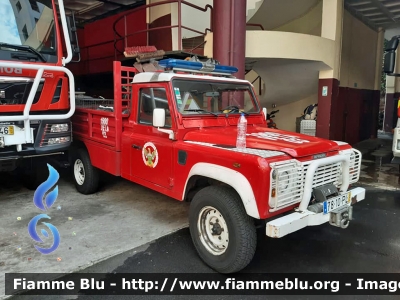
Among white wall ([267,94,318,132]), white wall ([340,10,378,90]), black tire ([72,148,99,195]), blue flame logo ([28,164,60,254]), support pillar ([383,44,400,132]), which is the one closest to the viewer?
blue flame logo ([28,164,60,254])

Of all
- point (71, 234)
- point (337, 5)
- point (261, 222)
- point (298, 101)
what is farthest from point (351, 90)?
point (71, 234)

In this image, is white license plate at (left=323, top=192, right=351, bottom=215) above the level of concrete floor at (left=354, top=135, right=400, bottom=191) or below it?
above

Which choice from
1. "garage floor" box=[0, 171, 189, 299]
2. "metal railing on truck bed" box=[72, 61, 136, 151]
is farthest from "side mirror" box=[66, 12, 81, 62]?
"garage floor" box=[0, 171, 189, 299]

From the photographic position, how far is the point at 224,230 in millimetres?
3281

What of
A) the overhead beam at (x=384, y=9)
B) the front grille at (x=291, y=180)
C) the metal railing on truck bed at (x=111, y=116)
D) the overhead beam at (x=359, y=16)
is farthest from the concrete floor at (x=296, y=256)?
the overhead beam at (x=384, y=9)

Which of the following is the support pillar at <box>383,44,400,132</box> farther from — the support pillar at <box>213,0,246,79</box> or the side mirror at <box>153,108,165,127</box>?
the side mirror at <box>153,108,165,127</box>

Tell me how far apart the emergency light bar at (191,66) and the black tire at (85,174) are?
232 cm

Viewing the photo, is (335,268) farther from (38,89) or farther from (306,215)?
(38,89)

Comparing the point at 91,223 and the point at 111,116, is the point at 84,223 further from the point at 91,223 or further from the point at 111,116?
the point at 111,116

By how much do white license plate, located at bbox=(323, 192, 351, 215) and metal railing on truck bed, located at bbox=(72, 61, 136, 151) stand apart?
2.95 m

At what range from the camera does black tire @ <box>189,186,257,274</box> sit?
304 centimetres

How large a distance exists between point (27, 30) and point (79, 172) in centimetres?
244

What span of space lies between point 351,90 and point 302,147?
29.2ft

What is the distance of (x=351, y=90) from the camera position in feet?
36.3
